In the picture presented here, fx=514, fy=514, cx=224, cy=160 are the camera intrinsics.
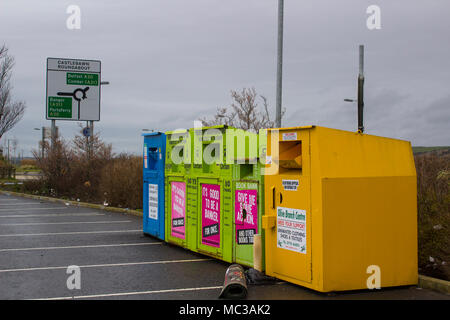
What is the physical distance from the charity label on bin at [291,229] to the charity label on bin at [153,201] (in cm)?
402

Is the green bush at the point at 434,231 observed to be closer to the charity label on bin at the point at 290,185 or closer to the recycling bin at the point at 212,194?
the charity label on bin at the point at 290,185

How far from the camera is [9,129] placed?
1249 inches

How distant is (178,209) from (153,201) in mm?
1120

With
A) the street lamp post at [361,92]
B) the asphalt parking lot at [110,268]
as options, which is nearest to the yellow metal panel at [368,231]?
the asphalt parking lot at [110,268]

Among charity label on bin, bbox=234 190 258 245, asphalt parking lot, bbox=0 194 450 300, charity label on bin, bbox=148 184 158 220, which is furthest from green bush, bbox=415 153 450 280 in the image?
charity label on bin, bbox=148 184 158 220

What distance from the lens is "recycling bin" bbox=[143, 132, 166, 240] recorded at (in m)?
9.88

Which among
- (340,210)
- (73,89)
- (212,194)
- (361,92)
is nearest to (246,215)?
(212,194)

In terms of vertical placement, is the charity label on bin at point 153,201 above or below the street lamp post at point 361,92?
below

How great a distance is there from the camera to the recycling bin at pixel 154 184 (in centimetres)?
988

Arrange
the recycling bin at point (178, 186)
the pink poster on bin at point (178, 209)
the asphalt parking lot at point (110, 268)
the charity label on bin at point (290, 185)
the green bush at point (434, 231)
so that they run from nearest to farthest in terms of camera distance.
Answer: the asphalt parking lot at point (110, 268) < the charity label on bin at point (290, 185) < the green bush at point (434, 231) < the recycling bin at point (178, 186) < the pink poster on bin at point (178, 209)

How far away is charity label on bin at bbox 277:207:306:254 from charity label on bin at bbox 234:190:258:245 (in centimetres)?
60

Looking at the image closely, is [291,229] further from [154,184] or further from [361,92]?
[361,92]

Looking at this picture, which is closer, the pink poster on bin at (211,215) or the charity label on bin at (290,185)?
the charity label on bin at (290,185)
